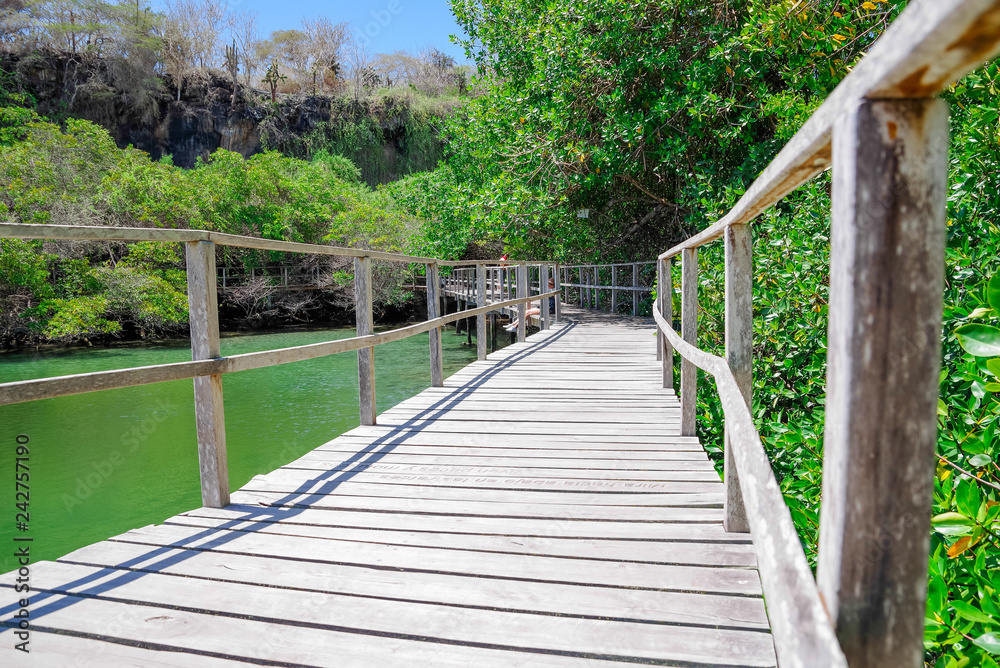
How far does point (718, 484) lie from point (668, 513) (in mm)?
426

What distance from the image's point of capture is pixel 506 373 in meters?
6.03

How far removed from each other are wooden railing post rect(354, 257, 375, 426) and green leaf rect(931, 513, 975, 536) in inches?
107

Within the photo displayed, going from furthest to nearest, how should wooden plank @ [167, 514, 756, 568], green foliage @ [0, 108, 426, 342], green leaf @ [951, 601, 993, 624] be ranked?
green foliage @ [0, 108, 426, 342], wooden plank @ [167, 514, 756, 568], green leaf @ [951, 601, 993, 624]

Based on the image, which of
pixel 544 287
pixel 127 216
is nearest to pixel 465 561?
pixel 544 287

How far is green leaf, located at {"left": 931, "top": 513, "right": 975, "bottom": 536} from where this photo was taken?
128 centimetres

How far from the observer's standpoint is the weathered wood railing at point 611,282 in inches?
545

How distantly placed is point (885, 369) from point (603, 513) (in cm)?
195

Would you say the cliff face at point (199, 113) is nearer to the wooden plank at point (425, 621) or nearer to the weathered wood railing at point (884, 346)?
the wooden plank at point (425, 621)

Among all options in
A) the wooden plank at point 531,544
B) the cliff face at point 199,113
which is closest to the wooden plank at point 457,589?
the wooden plank at point 531,544

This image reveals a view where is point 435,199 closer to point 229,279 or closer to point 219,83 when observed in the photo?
point 229,279

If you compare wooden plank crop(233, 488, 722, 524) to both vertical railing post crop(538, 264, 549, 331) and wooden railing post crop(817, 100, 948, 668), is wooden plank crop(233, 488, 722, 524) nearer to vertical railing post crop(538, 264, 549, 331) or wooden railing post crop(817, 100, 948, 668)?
wooden railing post crop(817, 100, 948, 668)

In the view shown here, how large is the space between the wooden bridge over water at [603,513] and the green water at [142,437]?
12.9 ft

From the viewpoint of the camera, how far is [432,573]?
6.35 feet

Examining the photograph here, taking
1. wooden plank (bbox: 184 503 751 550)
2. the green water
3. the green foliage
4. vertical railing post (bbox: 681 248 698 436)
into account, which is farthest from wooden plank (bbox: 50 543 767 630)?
the green foliage
